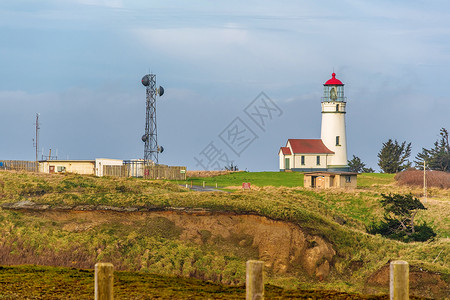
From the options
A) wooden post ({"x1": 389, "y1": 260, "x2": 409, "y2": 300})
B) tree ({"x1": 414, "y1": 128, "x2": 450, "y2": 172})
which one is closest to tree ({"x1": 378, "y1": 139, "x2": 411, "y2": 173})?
tree ({"x1": 414, "y1": 128, "x2": 450, "y2": 172})

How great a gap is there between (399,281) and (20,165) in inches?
3068

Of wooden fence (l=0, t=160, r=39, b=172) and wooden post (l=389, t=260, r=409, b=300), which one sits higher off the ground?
wooden fence (l=0, t=160, r=39, b=172)

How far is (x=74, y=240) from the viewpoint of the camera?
31.7m

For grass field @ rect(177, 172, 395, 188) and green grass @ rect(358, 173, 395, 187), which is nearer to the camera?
grass field @ rect(177, 172, 395, 188)

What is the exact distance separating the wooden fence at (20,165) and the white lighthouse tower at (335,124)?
138 feet

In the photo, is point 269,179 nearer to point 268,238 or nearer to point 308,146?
point 308,146

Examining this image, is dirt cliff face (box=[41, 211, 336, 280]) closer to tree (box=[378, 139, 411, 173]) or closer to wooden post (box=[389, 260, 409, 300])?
wooden post (box=[389, 260, 409, 300])

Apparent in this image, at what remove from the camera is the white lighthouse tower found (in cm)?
9381

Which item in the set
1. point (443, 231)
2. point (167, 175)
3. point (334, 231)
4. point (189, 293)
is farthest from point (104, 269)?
point (167, 175)

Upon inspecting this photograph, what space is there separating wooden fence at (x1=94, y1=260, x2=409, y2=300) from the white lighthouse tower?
84.9m

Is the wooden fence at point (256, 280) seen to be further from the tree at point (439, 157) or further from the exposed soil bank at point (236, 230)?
the tree at point (439, 157)

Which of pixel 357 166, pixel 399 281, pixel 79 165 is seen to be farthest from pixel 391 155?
pixel 399 281

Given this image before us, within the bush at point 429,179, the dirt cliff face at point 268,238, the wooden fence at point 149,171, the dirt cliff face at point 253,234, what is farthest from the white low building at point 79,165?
the dirt cliff face at point 268,238

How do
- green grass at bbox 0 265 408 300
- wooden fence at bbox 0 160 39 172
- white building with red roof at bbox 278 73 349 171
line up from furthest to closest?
white building with red roof at bbox 278 73 349 171 → wooden fence at bbox 0 160 39 172 → green grass at bbox 0 265 408 300
